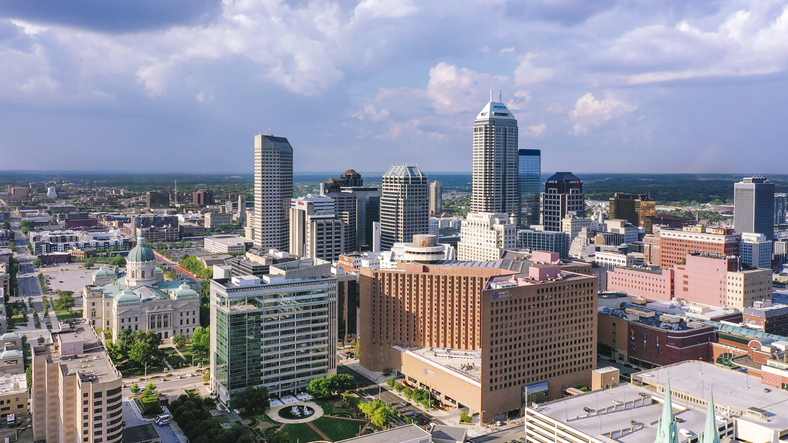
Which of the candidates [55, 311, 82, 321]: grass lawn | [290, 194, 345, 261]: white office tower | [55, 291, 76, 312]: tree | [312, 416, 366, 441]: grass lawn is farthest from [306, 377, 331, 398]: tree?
[290, 194, 345, 261]: white office tower

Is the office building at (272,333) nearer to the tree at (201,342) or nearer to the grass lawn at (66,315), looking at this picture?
the tree at (201,342)

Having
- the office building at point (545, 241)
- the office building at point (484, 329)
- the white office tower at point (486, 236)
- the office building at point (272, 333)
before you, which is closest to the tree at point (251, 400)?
the office building at point (272, 333)

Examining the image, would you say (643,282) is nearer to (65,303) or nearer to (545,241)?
(545,241)

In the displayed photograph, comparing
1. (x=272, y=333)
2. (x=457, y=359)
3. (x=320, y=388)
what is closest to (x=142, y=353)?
(x=272, y=333)

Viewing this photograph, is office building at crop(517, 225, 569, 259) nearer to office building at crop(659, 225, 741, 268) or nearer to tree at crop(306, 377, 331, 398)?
office building at crop(659, 225, 741, 268)

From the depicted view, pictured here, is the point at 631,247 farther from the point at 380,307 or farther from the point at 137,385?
the point at 137,385

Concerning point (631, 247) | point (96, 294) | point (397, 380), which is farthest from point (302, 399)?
point (631, 247)

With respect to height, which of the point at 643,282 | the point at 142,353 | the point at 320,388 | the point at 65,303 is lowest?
the point at 320,388
